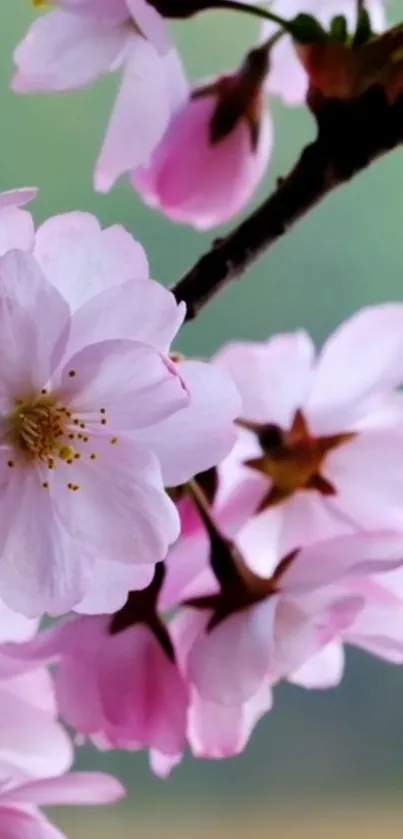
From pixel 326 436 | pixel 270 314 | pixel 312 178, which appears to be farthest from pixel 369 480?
pixel 270 314

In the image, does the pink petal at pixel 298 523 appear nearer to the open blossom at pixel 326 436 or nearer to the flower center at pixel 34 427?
the open blossom at pixel 326 436

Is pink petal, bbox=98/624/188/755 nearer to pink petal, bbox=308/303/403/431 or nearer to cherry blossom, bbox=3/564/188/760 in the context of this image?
cherry blossom, bbox=3/564/188/760

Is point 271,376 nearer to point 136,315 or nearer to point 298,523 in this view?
point 298,523

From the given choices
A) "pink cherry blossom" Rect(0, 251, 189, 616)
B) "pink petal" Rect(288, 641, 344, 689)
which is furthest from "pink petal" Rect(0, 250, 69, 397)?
"pink petal" Rect(288, 641, 344, 689)

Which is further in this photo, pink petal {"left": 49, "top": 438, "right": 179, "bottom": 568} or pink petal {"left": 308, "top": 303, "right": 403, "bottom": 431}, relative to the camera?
pink petal {"left": 308, "top": 303, "right": 403, "bottom": 431}

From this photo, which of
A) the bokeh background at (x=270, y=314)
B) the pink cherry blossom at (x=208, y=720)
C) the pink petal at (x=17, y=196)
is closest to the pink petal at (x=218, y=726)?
the pink cherry blossom at (x=208, y=720)

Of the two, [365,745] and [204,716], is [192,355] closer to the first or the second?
[365,745]
